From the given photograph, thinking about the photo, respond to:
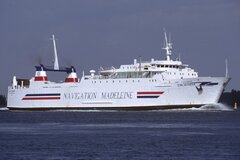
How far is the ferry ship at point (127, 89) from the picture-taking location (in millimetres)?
79562

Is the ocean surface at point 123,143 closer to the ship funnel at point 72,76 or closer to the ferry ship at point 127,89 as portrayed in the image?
the ferry ship at point 127,89

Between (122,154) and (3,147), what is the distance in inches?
283

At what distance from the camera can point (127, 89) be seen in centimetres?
8262

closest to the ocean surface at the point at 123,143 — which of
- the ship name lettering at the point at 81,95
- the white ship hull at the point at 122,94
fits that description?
the white ship hull at the point at 122,94

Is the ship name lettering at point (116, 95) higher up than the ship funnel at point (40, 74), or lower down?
lower down

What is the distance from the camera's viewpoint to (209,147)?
36.7 meters

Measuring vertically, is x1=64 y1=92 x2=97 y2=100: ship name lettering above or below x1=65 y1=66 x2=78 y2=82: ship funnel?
below

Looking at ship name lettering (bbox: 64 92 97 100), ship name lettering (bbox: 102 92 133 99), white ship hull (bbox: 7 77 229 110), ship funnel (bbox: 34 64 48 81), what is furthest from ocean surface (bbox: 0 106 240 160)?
ship funnel (bbox: 34 64 48 81)

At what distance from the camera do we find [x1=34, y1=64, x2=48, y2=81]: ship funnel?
9239 centimetres

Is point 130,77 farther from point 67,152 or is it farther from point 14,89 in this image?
point 67,152

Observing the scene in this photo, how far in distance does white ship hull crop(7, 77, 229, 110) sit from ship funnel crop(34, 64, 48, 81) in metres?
0.93

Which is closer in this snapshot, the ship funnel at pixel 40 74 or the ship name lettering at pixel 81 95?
the ship name lettering at pixel 81 95

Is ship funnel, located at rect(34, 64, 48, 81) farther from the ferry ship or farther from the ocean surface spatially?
the ocean surface

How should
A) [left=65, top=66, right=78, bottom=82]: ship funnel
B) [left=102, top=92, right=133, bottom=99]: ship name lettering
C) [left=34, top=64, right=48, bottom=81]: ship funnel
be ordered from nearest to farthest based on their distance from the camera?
[left=102, top=92, right=133, bottom=99]: ship name lettering
[left=65, top=66, right=78, bottom=82]: ship funnel
[left=34, top=64, right=48, bottom=81]: ship funnel
